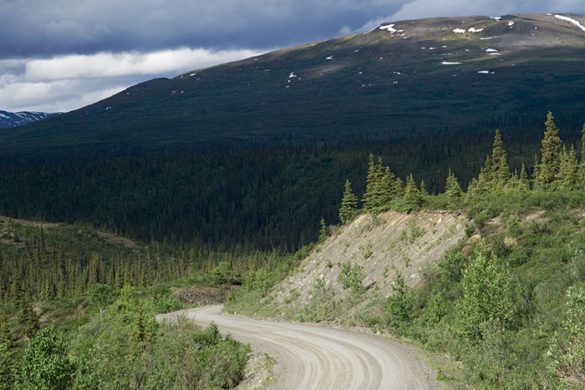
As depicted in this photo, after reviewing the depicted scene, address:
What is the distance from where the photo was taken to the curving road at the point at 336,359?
30344mm

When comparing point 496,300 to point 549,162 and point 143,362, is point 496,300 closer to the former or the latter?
point 143,362

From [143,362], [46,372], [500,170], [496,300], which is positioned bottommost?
[143,362]

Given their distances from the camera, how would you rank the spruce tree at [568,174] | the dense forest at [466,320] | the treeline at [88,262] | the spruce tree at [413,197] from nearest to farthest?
the dense forest at [466,320] < the spruce tree at [413,197] < the spruce tree at [568,174] < the treeline at [88,262]

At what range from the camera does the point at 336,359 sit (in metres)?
35.5

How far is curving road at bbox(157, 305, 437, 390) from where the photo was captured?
99.6 feet

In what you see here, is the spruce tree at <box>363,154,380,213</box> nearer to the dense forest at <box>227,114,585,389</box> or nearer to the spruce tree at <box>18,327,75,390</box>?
the dense forest at <box>227,114,585,389</box>

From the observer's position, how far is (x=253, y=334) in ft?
158

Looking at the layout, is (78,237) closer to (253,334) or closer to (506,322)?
(253,334)

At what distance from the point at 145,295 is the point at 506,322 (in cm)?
7901

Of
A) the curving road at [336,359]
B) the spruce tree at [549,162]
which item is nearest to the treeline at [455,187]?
the spruce tree at [549,162]

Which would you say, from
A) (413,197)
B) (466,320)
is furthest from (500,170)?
(466,320)

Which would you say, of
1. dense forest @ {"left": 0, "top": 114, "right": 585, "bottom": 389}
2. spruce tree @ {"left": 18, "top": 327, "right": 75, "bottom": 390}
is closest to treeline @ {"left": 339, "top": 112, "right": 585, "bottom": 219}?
dense forest @ {"left": 0, "top": 114, "right": 585, "bottom": 389}

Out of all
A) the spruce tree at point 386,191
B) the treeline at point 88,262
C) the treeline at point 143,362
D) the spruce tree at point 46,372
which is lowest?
the treeline at point 88,262

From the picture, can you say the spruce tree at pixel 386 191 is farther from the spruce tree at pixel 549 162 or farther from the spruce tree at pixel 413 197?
the spruce tree at pixel 549 162
